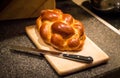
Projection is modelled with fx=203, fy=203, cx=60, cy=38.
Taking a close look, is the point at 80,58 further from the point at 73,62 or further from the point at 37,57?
the point at 37,57

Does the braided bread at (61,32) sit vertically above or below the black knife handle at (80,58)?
above

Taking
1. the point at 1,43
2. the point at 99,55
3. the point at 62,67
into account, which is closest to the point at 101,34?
the point at 99,55

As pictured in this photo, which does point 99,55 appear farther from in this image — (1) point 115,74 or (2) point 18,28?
(2) point 18,28

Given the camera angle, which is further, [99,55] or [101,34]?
[101,34]

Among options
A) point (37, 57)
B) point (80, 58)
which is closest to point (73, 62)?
point (80, 58)

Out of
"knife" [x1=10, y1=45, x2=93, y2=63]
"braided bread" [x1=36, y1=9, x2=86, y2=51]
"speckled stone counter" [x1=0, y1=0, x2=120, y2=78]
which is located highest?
"braided bread" [x1=36, y1=9, x2=86, y2=51]
